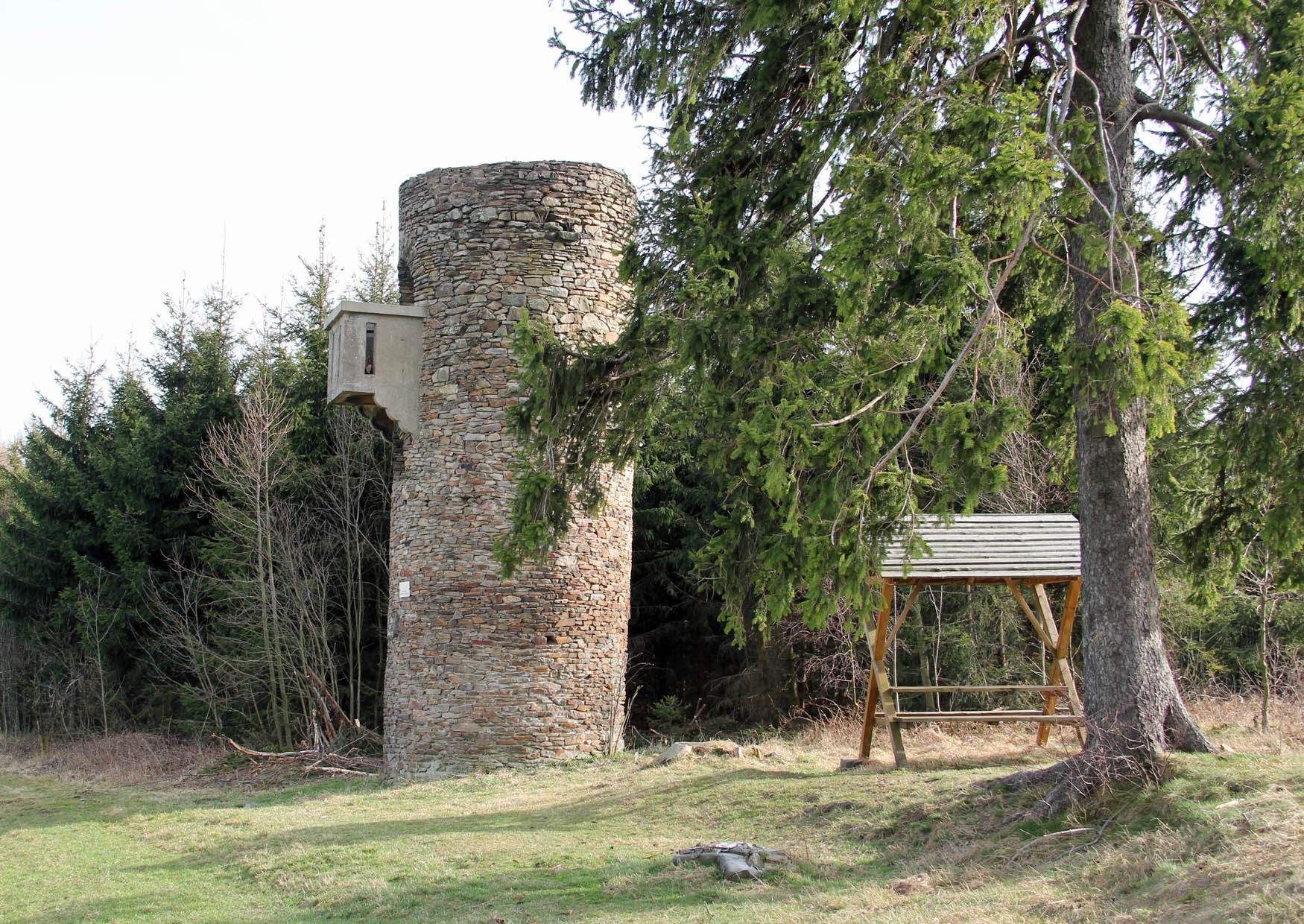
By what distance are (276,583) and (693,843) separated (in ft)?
42.3

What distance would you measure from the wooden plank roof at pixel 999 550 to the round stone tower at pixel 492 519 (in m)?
4.62

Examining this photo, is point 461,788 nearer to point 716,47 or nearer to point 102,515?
point 716,47

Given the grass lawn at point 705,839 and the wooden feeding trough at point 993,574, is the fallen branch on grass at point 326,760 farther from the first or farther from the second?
the wooden feeding trough at point 993,574

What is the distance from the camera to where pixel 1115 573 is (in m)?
7.71

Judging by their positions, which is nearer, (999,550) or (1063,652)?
(999,550)

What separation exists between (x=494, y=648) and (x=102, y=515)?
37.3ft

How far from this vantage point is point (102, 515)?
2098 cm

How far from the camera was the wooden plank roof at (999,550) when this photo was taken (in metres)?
10.5

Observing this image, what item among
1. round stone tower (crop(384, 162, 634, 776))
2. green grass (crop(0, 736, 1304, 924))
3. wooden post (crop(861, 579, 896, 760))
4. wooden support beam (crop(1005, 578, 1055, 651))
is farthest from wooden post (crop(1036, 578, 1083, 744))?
round stone tower (crop(384, 162, 634, 776))

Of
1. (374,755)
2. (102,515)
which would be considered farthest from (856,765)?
(102,515)

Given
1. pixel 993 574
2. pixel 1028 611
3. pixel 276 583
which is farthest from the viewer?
pixel 276 583

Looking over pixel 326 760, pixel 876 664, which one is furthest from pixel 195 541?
pixel 876 664

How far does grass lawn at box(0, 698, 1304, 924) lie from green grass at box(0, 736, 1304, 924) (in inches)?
0.9

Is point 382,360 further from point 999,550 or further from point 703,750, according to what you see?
point 999,550
